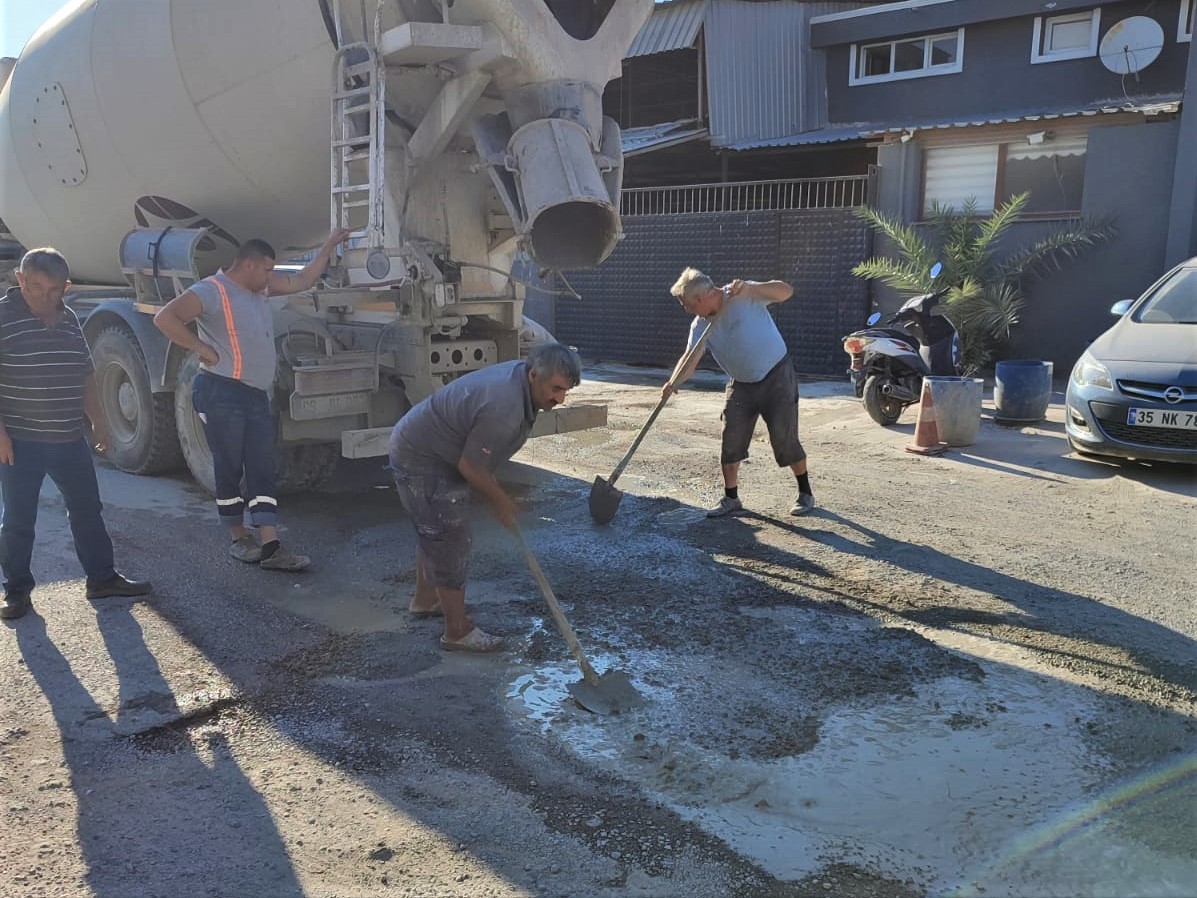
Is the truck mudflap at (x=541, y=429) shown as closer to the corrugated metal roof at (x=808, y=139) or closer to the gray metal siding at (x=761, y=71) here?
the corrugated metal roof at (x=808, y=139)

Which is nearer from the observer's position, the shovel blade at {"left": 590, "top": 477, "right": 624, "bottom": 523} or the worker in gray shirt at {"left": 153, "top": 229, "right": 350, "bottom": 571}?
the worker in gray shirt at {"left": 153, "top": 229, "right": 350, "bottom": 571}

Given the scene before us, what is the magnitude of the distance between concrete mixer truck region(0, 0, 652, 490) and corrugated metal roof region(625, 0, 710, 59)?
35.0ft

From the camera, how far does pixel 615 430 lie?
9102mm

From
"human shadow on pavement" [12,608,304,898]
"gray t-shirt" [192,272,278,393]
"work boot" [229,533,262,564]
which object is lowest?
"human shadow on pavement" [12,608,304,898]

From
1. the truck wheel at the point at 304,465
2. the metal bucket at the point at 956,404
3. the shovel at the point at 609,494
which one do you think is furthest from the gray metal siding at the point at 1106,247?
the truck wheel at the point at 304,465

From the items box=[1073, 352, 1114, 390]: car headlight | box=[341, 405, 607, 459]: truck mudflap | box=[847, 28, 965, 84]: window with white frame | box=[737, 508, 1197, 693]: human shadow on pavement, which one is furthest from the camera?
box=[847, 28, 965, 84]: window with white frame

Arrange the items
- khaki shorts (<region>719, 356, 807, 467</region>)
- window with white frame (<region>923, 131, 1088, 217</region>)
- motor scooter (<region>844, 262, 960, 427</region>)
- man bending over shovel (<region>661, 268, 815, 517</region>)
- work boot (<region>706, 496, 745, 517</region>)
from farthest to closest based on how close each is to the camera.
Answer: window with white frame (<region>923, 131, 1088, 217</region>), motor scooter (<region>844, 262, 960, 427</region>), work boot (<region>706, 496, 745, 517</region>), khaki shorts (<region>719, 356, 807, 467</region>), man bending over shovel (<region>661, 268, 815, 517</region>)

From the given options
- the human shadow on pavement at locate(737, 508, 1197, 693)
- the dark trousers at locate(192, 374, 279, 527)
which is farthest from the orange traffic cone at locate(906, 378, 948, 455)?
the dark trousers at locate(192, 374, 279, 527)

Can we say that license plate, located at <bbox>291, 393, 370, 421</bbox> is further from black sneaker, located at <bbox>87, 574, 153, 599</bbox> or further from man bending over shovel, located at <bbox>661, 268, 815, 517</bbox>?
man bending over shovel, located at <bbox>661, 268, 815, 517</bbox>

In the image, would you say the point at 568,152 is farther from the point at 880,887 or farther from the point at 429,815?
the point at 880,887

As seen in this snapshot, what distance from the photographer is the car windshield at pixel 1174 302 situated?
24.2 ft

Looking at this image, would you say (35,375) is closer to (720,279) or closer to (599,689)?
(599,689)

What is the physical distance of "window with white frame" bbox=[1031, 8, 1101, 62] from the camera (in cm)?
1397

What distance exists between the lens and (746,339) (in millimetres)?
5848
